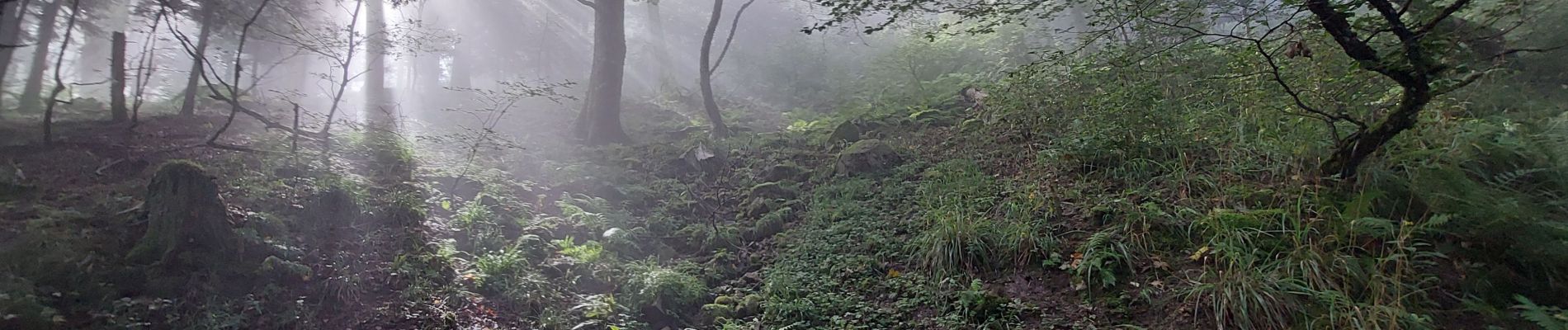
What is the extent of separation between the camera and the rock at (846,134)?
10.4 m

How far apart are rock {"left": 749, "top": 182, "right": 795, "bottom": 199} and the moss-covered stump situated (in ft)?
17.8

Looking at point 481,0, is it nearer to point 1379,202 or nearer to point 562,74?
point 562,74

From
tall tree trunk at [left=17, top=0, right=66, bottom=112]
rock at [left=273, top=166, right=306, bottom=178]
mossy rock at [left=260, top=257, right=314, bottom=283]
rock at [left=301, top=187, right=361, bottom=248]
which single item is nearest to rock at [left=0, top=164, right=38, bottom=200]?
rock at [left=273, top=166, right=306, bottom=178]

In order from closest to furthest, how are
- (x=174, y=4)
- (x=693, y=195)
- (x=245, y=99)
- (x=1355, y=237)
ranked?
(x=1355, y=237), (x=693, y=195), (x=174, y=4), (x=245, y=99)

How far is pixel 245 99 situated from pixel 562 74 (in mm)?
A: 13881

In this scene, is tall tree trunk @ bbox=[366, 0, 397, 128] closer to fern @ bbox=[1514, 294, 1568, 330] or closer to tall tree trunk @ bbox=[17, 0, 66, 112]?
tall tree trunk @ bbox=[17, 0, 66, 112]

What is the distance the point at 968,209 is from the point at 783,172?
151 inches

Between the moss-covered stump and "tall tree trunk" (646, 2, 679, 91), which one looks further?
"tall tree trunk" (646, 2, 679, 91)

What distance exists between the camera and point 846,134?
414 inches

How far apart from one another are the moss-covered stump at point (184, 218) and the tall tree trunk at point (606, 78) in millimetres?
8742

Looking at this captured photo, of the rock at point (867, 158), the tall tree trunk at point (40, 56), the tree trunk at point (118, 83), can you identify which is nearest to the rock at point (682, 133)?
the rock at point (867, 158)

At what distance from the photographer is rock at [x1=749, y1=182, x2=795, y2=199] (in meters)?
8.91

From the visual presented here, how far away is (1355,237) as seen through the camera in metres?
4.23

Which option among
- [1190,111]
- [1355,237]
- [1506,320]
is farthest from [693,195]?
[1506,320]
